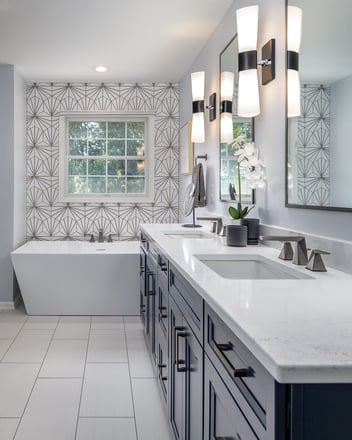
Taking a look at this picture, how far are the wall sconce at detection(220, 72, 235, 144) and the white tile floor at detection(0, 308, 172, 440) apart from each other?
5.27 ft

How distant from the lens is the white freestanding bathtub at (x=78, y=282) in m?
4.02

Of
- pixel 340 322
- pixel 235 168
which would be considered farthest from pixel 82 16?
pixel 340 322

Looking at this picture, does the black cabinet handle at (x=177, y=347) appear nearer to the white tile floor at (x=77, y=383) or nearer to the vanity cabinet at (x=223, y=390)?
the vanity cabinet at (x=223, y=390)

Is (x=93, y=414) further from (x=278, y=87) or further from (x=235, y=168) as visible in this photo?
(x=278, y=87)

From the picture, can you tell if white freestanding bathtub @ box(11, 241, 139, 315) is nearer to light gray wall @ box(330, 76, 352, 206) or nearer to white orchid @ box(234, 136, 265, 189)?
white orchid @ box(234, 136, 265, 189)

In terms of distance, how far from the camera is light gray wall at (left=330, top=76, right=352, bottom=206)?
1.48 metres

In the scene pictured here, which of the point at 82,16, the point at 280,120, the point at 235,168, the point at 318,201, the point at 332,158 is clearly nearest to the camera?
the point at 332,158

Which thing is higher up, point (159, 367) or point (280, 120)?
point (280, 120)

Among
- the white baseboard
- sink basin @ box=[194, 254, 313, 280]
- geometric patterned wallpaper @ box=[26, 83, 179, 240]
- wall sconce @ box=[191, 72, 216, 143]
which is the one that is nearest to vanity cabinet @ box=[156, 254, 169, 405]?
sink basin @ box=[194, 254, 313, 280]

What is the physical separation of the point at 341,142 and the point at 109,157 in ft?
12.5

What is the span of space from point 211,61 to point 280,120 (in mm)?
1578

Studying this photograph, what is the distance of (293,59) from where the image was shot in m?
1.93

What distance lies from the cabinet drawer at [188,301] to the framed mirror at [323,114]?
60 centimetres

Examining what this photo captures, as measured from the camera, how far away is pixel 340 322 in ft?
2.87
